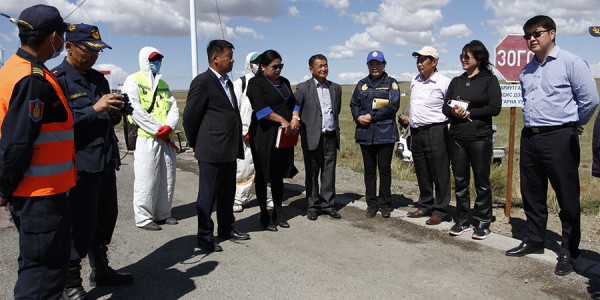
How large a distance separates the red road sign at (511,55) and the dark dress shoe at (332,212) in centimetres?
268

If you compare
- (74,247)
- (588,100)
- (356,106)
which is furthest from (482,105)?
(74,247)

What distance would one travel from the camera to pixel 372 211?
6.32m

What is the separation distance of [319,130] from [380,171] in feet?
3.22

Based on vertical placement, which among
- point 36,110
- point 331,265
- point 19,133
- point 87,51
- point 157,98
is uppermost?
point 87,51

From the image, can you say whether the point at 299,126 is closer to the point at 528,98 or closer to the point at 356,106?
the point at 356,106

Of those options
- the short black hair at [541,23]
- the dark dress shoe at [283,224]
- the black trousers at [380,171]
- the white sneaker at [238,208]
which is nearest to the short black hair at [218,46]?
the dark dress shoe at [283,224]

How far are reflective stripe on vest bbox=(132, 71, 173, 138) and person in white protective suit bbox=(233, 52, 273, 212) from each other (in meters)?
1.03

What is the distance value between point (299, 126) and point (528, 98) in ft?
8.48

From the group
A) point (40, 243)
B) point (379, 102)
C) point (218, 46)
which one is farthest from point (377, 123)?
point (40, 243)

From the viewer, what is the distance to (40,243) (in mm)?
2838

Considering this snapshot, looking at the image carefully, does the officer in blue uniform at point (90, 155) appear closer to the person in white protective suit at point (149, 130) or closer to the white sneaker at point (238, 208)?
the person in white protective suit at point (149, 130)

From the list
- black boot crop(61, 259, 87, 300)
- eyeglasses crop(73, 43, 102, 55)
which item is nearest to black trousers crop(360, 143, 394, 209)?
eyeglasses crop(73, 43, 102, 55)

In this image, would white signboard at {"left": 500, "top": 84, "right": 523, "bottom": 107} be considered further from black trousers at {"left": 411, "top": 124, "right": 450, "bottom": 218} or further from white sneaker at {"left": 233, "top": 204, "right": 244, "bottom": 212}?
white sneaker at {"left": 233, "top": 204, "right": 244, "bottom": 212}

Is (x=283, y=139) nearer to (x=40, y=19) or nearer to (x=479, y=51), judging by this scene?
(x=479, y=51)
